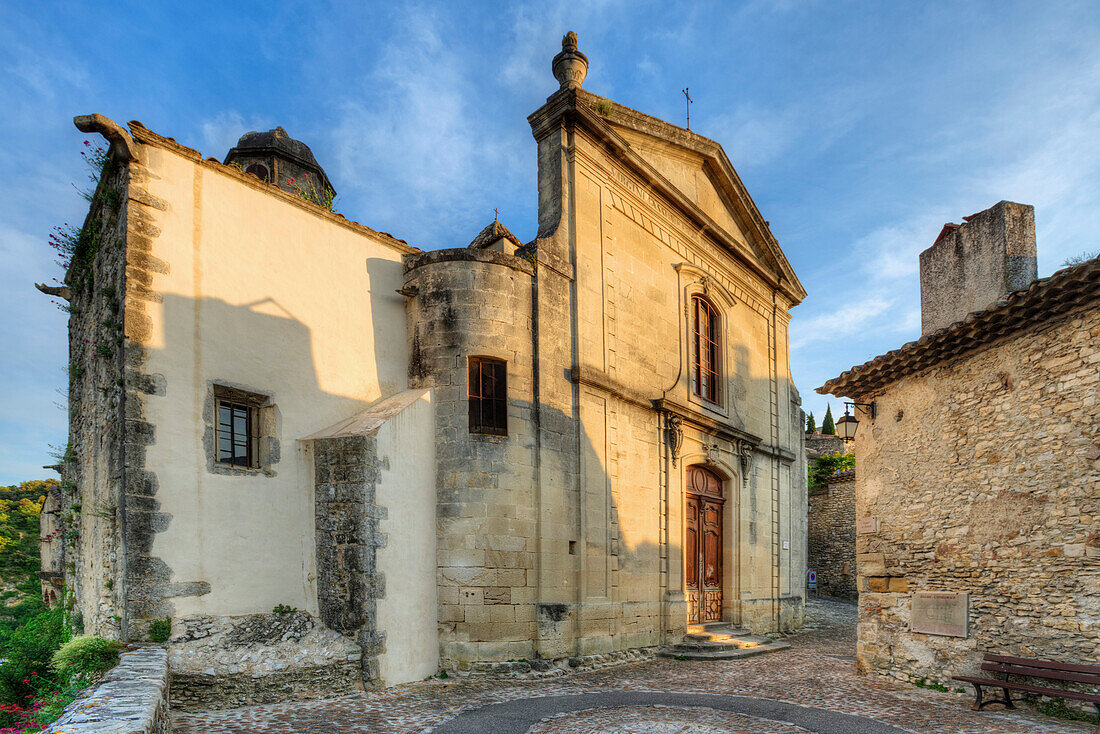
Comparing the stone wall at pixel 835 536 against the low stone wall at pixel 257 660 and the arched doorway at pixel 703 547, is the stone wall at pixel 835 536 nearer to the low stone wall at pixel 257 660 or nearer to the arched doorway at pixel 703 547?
the arched doorway at pixel 703 547

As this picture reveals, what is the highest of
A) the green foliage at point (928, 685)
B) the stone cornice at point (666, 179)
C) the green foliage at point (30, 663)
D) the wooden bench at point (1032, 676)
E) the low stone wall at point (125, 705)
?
the stone cornice at point (666, 179)

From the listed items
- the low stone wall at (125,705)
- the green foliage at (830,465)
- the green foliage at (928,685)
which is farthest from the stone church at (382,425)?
the green foliage at (830,465)

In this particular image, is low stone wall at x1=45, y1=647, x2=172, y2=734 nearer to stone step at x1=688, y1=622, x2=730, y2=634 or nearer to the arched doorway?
stone step at x1=688, y1=622, x2=730, y2=634

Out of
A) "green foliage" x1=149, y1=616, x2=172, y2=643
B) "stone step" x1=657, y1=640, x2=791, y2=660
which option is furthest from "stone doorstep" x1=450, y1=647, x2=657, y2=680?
"green foliage" x1=149, y1=616, x2=172, y2=643

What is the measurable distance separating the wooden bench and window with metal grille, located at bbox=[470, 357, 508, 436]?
5.66m

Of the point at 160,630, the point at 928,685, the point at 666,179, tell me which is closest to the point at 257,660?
the point at 160,630

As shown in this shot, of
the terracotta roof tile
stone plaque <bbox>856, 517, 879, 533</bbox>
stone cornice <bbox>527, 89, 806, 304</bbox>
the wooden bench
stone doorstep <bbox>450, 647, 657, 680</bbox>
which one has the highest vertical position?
stone cornice <bbox>527, 89, 806, 304</bbox>

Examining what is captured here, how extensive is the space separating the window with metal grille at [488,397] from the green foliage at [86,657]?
4.33 metres

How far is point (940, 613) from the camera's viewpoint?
765cm

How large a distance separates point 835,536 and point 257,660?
60.6 ft

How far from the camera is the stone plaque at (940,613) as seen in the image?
291 inches

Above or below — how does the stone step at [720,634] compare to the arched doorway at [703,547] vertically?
below

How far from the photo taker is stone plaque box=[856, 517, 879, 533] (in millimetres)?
8766

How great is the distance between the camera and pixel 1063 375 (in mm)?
6566
